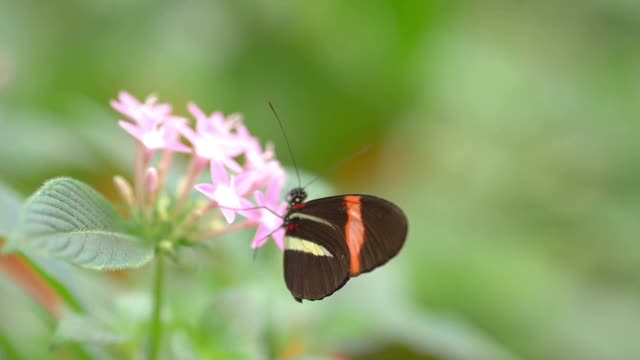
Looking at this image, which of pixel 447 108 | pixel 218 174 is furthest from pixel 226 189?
pixel 447 108

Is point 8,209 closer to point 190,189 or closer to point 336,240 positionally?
point 190,189

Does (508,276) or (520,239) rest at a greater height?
(520,239)

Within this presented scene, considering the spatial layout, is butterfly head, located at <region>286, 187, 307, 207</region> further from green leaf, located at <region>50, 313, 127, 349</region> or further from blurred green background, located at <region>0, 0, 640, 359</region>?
blurred green background, located at <region>0, 0, 640, 359</region>

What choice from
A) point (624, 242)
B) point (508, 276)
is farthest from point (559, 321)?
point (624, 242)

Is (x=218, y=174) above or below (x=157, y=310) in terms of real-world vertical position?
above

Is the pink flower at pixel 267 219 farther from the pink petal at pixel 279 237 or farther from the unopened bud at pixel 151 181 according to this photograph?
the unopened bud at pixel 151 181

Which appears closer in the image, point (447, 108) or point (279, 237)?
point (279, 237)

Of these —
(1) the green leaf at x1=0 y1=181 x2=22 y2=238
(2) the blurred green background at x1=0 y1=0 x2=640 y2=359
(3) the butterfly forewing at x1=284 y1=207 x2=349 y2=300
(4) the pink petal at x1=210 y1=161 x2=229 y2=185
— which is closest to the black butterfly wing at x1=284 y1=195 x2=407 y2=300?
(3) the butterfly forewing at x1=284 y1=207 x2=349 y2=300

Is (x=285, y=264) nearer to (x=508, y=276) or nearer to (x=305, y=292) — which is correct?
(x=305, y=292)
